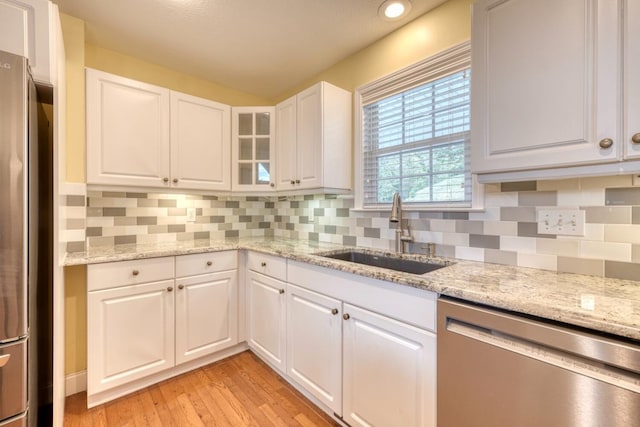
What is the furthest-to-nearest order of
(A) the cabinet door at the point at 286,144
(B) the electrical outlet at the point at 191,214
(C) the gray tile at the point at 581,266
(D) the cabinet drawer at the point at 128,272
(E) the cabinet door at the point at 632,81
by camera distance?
(B) the electrical outlet at the point at 191,214 < (A) the cabinet door at the point at 286,144 < (D) the cabinet drawer at the point at 128,272 < (C) the gray tile at the point at 581,266 < (E) the cabinet door at the point at 632,81

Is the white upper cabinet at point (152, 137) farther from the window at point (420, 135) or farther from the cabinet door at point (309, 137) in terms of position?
the window at point (420, 135)

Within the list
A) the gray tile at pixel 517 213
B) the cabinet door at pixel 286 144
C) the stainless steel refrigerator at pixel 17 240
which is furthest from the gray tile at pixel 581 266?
the stainless steel refrigerator at pixel 17 240

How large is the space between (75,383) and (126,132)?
1.64 m

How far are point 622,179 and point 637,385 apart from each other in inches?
31.8

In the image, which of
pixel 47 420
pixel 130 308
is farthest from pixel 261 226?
pixel 47 420

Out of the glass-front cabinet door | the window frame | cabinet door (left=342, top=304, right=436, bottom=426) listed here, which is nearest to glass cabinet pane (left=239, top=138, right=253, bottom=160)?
the glass-front cabinet door

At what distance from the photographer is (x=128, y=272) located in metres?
1.72

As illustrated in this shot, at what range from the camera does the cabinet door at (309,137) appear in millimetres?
1974

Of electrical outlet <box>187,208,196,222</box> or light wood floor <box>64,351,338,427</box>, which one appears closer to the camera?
light wood floor <box>64,351,338,427</box>

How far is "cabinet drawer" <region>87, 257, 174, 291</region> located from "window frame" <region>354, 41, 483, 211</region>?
4.48 feet

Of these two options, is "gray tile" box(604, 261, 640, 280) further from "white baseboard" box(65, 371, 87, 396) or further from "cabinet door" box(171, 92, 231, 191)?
"white baseboard" box(65, 371, 87, 396)

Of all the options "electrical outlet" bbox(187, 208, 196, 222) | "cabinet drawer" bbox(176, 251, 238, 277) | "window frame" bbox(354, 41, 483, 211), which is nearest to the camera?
"window frame" bbox(354, 41, 483, 211)

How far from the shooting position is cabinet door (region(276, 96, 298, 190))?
7.25ft

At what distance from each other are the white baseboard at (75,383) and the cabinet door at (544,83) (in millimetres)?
2606
